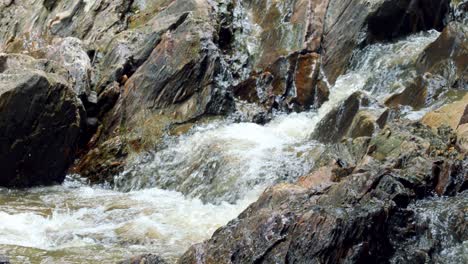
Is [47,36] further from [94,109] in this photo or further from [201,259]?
[201,259]

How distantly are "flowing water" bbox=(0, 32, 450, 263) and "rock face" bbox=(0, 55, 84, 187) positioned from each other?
56cm

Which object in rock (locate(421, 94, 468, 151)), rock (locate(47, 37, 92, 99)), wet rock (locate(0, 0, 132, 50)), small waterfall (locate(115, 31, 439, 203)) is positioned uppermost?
wet rock (locate(0, 0, 132, 50))

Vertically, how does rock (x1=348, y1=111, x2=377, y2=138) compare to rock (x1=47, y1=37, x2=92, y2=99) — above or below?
below

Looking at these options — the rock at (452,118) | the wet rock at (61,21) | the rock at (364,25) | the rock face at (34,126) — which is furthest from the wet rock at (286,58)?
the rock at (452,118)

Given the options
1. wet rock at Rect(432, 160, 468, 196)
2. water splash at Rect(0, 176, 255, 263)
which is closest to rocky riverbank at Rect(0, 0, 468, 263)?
wet rock at Rect(432, 160, 468, 196)

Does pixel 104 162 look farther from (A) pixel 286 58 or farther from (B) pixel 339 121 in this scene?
(A) pixel 286 58

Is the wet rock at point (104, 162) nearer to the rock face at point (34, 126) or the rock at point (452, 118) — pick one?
the rock face at point (34, 126)

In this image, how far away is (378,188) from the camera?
33.0 ft

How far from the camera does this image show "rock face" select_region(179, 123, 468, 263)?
8648 millimetres

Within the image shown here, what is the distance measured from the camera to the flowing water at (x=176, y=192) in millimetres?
11867

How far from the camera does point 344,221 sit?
8.75m

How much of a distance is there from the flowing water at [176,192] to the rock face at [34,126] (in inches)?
22.0

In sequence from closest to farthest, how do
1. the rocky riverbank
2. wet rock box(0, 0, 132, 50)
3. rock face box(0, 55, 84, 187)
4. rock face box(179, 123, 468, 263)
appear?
rock face box(179, 123, 468, 263)
the rocky riverbank
rock face box(0, 55, 84, 187)
wet rock box(0, 0, 132, 50)

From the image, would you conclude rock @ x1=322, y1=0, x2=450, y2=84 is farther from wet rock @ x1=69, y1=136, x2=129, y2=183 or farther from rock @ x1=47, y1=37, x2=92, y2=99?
rock @ x1=47, y1=37, x2=92, y2=99
